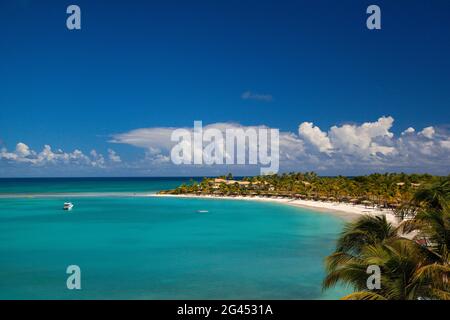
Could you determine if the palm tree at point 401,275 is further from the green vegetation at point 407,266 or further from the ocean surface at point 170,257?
the ocean surface at point 170,257

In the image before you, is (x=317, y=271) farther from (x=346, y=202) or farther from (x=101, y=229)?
(x=346, y=202)

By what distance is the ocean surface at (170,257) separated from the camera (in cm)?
1727

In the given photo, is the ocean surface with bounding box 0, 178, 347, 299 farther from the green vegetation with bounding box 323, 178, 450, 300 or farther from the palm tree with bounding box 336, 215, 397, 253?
the green vegetation with bounding box 323, 178, 450, 300

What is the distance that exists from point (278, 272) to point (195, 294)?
17.0 feet

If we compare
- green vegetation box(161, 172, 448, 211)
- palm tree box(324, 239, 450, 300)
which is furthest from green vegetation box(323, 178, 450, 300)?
green vegetation box(161, 172, 448, 211)

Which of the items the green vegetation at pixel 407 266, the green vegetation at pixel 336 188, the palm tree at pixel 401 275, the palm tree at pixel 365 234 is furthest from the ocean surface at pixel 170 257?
the green vegetation at pixel 336 188

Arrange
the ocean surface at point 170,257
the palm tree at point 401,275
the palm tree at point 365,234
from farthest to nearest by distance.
Answer: 1. the ocean surface at point 170,257
2. the palm tree at point 365,234
3. the palm tree at point 401,275

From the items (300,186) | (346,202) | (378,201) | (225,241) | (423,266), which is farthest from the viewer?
(300,186)

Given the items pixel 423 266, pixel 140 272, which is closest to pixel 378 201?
pixel 140 272

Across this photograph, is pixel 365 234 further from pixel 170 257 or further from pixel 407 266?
pixel 170 257

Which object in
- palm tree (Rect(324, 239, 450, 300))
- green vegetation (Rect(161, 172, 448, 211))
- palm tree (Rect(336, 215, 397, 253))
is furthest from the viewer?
green vegetation (Rect(161, 172, 448, 211))

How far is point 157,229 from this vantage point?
3822cm

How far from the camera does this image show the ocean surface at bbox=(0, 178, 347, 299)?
1727cm
